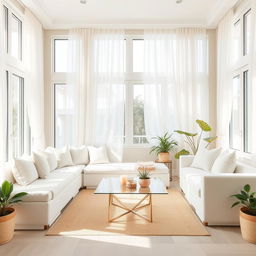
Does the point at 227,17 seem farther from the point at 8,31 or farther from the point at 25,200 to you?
the point at 25,200

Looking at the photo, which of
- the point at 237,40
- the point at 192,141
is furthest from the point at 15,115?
the point at 237,40

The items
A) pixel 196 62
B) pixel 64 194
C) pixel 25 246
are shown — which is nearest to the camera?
pixel 25 246

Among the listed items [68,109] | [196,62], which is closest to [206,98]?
→ [196,62]

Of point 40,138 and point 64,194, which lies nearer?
point 64,194

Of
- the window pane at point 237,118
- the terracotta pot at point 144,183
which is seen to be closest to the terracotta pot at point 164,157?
the window pane at point 237,118

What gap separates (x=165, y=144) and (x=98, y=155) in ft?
5.34

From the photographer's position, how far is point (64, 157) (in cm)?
540

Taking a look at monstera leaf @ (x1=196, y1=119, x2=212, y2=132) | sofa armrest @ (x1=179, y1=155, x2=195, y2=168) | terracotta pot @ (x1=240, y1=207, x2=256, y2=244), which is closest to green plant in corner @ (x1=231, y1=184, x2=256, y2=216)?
terracotta pot @ (x1=240, y1=207, x2=256, y2=244)

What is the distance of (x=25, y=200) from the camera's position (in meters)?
3.25

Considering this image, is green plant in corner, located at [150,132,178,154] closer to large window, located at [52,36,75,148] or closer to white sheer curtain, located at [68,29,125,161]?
white sheer curtain, located at [68,29,125,161]

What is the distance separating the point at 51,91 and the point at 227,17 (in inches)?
178

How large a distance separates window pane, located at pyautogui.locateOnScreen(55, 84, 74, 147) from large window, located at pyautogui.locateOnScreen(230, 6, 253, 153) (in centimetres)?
385

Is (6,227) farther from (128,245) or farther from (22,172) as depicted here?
(128,245)

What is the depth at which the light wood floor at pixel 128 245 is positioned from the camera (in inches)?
106
